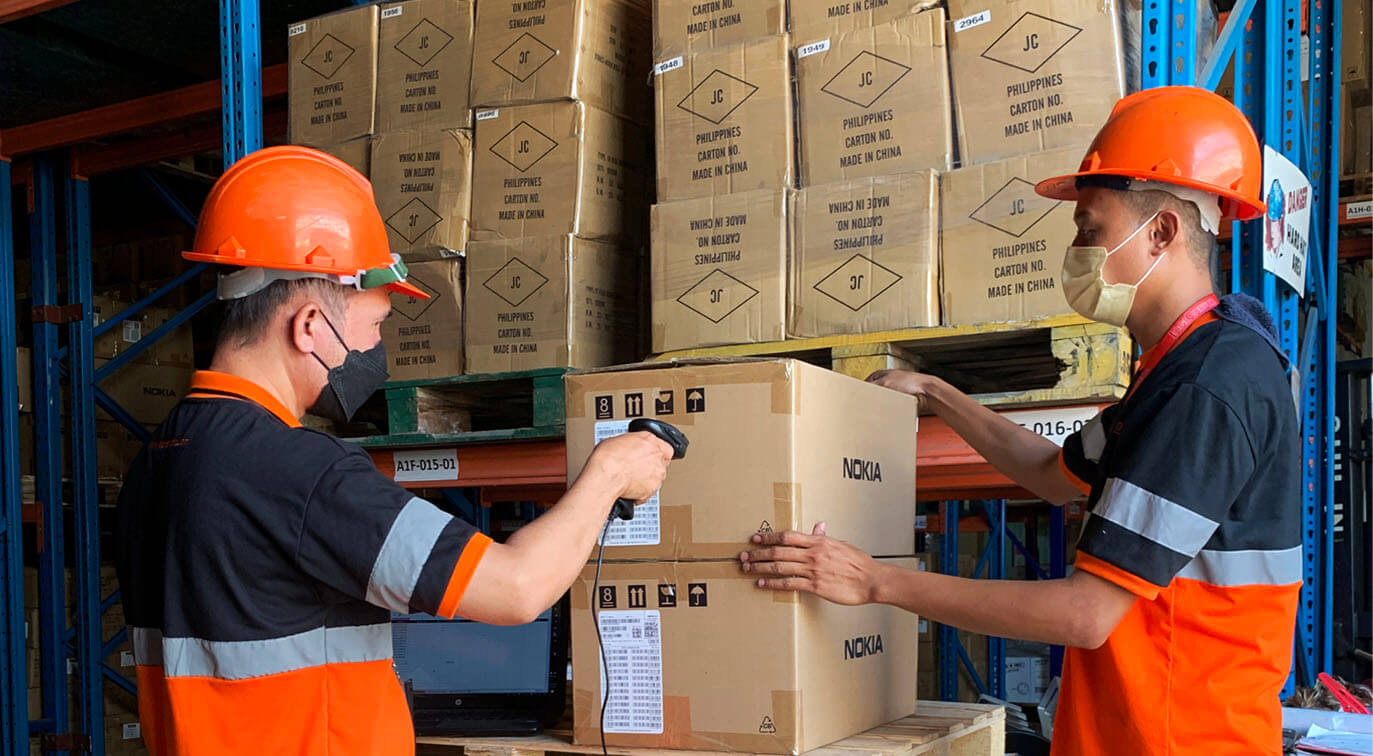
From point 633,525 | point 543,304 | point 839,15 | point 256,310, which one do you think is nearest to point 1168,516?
point 633,525

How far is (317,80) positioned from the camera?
4297mm

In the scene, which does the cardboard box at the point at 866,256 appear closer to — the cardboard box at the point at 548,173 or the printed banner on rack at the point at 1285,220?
the cardboard box at the point at 548,173

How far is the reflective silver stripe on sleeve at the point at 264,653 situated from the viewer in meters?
1.99

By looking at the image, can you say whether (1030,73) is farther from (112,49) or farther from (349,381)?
(112,49)

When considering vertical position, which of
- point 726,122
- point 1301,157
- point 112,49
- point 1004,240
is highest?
point 112,49

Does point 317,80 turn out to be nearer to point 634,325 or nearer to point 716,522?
point 634,325

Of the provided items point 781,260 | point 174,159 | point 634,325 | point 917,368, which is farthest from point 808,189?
point 174,159

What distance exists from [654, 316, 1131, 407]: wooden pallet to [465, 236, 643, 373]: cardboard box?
12.2 inches

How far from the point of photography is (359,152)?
417cm

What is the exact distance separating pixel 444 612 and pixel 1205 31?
3017 millimetres

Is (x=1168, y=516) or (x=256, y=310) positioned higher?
(x=256, y=310)

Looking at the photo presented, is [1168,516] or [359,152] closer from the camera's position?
[1168,516]

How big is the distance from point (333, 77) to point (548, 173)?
975mm

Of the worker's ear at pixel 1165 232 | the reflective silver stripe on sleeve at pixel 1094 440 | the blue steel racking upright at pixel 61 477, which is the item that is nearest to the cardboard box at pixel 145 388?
the blue steel racking upright at pixel 61 477
